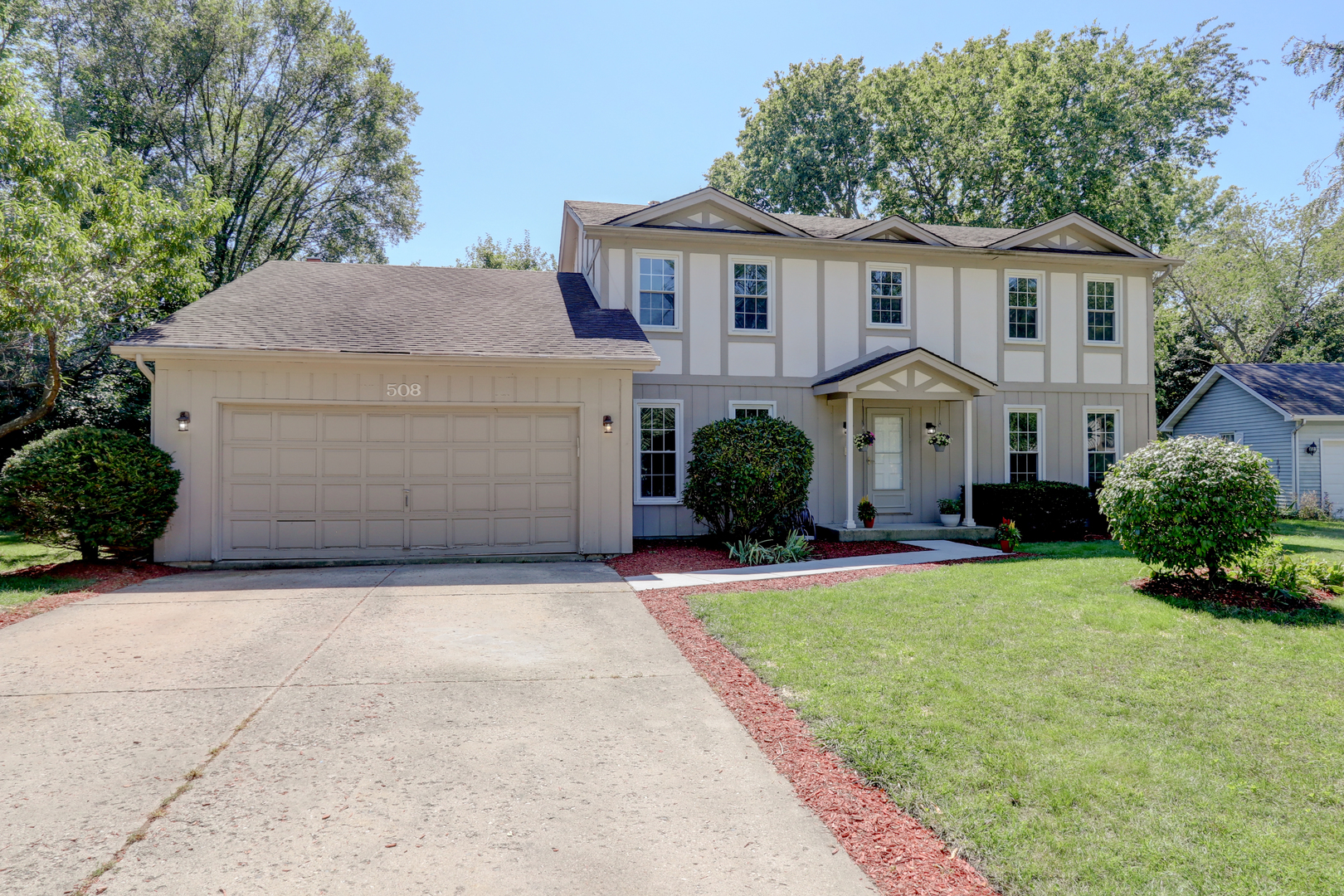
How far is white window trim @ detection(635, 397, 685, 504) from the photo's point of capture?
12680 millimetres

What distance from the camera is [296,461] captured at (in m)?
10.1

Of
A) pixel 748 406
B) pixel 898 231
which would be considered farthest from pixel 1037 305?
pixel 748 406

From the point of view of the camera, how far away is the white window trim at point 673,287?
42.8 ft

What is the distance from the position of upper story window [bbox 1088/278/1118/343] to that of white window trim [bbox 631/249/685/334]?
856cm

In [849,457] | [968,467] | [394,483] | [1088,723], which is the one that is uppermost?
[849,457]

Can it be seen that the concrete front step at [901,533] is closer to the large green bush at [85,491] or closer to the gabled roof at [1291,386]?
the large green bush at [85,491]

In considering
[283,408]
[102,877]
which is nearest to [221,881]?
[102,877]

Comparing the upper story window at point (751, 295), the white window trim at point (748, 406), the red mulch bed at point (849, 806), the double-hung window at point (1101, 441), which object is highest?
the upper story window at point (751, 295)

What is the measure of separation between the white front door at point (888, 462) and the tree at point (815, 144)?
1524cm

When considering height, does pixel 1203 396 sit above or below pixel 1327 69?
below

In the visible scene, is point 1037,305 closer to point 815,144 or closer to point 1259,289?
point 815,144

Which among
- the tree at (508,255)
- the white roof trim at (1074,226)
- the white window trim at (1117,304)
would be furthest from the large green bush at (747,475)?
the tree at (508,255)

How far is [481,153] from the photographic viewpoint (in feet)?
68.9

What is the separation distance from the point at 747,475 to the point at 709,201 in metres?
5.64
